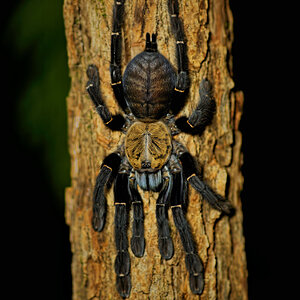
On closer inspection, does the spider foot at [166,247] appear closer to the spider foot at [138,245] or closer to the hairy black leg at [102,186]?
the spider foot at [138,245]

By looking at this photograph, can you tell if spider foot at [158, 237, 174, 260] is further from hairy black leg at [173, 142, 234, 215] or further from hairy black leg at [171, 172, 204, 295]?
hairy black leg at [173, 142, 234, 215]

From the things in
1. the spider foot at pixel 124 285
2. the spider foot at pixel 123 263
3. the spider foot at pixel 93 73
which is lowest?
the spider foot at pixel 124 285

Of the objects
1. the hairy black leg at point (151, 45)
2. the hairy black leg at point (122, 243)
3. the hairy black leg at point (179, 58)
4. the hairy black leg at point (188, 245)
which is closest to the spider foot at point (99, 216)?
the hairy black leg at point (122, 243)

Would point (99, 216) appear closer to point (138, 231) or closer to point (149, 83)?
point (138, 231)

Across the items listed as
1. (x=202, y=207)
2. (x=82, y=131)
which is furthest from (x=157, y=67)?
(x=202, y=207)

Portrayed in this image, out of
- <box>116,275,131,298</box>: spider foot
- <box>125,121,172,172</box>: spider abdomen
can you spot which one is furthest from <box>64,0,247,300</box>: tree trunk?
<box>125,121,172,172</box>: spider abdomen
